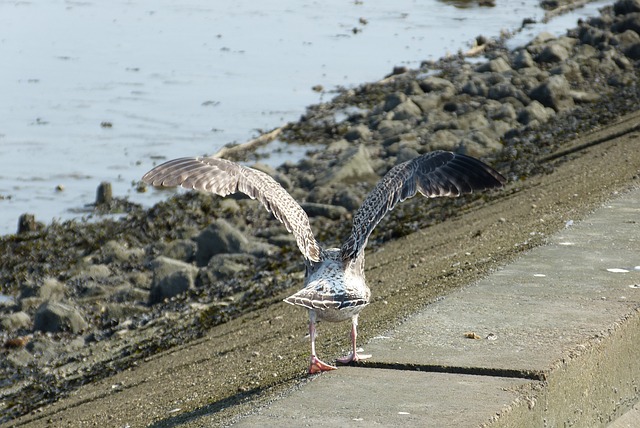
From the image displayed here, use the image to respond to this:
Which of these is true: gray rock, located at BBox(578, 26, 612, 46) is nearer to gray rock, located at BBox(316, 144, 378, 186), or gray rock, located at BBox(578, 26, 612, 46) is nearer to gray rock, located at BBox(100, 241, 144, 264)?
gray rock, located at BBox(316, 144, 378, 186)

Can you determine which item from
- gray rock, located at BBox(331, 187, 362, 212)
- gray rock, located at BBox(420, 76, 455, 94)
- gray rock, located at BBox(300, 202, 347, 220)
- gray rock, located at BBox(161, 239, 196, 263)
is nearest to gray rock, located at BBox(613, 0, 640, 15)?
gray rock, located at BBox(420, 76, 455, 94)

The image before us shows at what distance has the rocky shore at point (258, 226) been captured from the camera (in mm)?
9688

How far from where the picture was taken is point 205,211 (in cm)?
1438

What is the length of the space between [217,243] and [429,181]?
6.54 m

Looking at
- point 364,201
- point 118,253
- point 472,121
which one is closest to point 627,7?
point 472,121

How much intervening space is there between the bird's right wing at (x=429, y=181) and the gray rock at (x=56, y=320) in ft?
17.2

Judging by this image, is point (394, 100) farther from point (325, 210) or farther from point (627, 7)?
point (627, 7)

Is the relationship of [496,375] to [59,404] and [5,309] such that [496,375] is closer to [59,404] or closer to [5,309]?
[59,404]

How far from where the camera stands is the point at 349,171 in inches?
585

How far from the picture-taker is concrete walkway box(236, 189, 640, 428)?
373 cm

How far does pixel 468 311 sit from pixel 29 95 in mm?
18275

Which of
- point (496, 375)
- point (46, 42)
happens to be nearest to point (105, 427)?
point (496, 375)

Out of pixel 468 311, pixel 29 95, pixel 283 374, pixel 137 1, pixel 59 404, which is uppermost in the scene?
pixel 137 1

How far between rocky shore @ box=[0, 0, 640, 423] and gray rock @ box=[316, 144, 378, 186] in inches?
1.2
